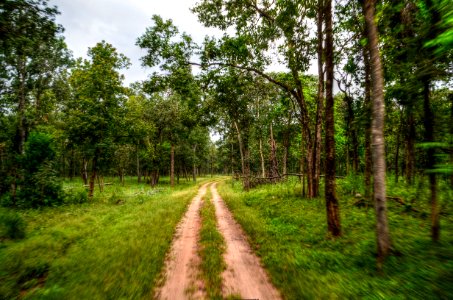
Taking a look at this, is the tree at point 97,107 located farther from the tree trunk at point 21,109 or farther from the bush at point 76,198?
the tree trunk at point 21,109

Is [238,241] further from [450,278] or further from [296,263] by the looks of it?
[450,278]

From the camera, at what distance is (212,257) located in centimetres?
679

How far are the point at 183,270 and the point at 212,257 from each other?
3.48 feet

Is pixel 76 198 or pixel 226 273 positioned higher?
pixel 76 198

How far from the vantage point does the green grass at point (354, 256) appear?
15.1 ft

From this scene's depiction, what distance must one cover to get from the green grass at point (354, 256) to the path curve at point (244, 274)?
0.28m

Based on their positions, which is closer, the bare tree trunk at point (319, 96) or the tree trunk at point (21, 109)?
the bare tree trunk at point (319, 96)

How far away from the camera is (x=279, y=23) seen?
1128 cm

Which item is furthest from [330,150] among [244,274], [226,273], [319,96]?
[319,96]

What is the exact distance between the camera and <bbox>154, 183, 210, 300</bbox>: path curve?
489 cm

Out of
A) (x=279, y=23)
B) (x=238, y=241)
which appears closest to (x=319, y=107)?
(x=279, y=23)

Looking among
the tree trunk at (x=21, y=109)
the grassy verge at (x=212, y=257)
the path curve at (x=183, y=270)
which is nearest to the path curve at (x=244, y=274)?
the grassy verge at (x=212, y=257)

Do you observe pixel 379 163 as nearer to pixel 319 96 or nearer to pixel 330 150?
pixel 330 150

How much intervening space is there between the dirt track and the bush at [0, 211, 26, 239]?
6110 millimetres
